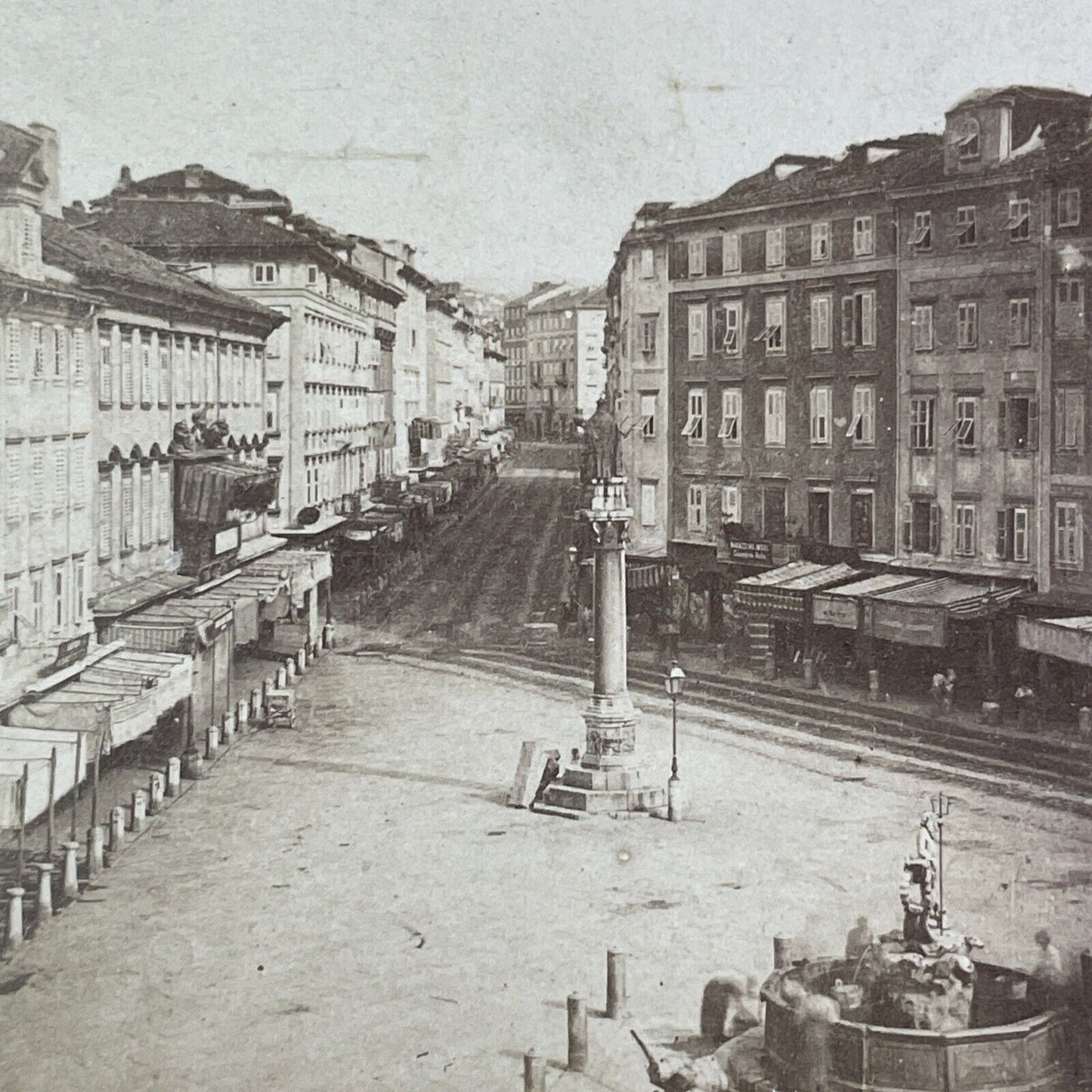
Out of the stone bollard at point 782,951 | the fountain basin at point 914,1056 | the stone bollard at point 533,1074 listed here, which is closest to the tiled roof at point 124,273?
the stone bollard at point 533,1074

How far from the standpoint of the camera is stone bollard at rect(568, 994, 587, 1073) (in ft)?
39.5

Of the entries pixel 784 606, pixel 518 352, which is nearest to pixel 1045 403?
pixel 784 606

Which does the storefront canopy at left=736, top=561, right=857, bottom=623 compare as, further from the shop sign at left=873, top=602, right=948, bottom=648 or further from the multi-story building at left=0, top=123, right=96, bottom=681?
the multi-story building at left=0, top=123, right=96, bottom=681

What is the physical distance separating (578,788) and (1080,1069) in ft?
30.1

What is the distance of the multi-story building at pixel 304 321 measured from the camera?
23.7 metres

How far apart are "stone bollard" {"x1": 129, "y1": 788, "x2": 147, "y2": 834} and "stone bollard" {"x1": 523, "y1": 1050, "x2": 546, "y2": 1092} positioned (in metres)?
8.58

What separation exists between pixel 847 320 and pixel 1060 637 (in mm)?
7122

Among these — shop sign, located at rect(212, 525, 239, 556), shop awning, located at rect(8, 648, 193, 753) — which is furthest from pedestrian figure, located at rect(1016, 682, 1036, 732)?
shop sign, located at rect(212, 525, 239, 556)

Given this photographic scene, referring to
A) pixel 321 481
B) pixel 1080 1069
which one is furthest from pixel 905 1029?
pixel 321 481

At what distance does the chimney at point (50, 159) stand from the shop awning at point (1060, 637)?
13.4 meters

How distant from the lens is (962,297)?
22.5 metres

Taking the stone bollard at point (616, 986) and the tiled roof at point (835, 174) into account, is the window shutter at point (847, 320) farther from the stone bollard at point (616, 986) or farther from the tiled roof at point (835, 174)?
the stone bollard at point (616, 986)

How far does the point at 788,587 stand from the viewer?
25.6 m

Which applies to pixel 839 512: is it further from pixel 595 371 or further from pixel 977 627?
pixel 595 371
